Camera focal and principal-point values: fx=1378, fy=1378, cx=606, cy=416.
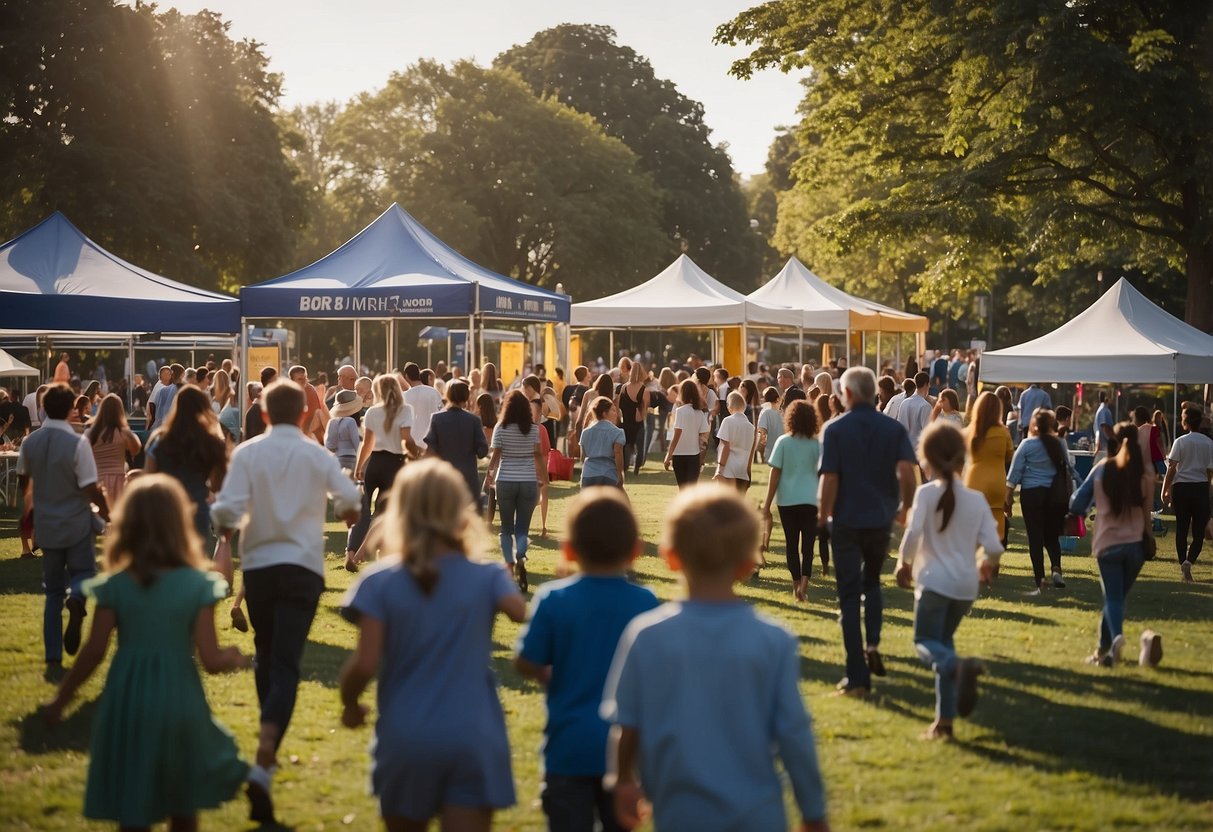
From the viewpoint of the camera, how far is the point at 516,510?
11773 millimetres

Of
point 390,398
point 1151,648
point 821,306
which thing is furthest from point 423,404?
point 821,306

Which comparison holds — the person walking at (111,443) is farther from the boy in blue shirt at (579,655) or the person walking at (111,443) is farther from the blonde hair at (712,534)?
the blonde hair at (712,534)

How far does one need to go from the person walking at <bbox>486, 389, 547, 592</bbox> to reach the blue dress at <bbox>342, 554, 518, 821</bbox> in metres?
7.71

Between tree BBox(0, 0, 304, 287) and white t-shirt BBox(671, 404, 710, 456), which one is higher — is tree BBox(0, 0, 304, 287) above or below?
above

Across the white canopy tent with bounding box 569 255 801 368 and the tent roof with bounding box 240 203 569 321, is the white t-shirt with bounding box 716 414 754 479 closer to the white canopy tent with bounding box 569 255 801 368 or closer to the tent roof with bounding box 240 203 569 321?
the tent roof with bounding box 240 203 569 321

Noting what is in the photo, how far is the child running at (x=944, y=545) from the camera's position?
22.6 feet

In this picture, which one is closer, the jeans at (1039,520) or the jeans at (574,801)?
the jeans at (574,801)

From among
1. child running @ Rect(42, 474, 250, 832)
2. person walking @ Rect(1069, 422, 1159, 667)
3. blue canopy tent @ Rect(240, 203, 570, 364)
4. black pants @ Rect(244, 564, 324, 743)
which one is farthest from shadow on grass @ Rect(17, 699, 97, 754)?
blue canopy tent @ Rect(240, 203, 570, 364)

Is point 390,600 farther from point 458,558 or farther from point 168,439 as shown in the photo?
point 168,439

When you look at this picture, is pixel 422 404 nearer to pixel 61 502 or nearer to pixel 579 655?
pixel 61 502

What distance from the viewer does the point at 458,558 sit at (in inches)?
152

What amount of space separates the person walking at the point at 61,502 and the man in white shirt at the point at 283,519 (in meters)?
2.78

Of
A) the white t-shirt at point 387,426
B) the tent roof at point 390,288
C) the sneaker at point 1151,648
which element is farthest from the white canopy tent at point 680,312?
the sneaker at point 1151,648

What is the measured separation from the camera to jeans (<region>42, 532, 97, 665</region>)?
336 inches
